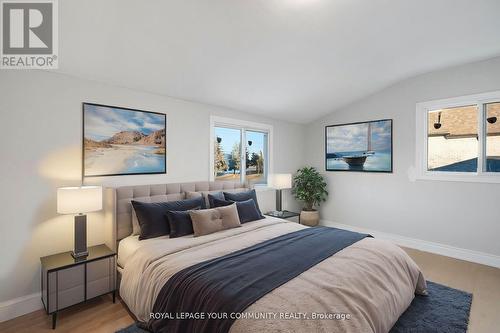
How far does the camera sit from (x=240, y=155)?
4.36 metres

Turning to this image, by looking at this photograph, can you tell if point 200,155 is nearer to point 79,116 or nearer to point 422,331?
point 79,116

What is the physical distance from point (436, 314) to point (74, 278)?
328 cm

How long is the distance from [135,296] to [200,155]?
81.6 inches

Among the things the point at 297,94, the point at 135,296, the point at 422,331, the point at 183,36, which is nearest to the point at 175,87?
the point at 183,36

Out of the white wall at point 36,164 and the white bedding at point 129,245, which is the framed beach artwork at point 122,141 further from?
the white bedding at point 129,245

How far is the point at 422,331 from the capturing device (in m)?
1.97

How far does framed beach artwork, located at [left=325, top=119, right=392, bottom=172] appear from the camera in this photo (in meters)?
4.29

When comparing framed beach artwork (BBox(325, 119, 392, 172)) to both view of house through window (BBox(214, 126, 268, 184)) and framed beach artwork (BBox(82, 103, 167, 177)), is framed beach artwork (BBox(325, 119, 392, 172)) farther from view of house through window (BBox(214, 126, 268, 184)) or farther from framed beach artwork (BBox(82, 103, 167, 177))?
framed beach artwork (BBox(82, 103, 167, 177))

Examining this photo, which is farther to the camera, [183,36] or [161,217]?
[161,217]

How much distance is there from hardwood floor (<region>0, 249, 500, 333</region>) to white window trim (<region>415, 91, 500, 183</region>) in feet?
4.22

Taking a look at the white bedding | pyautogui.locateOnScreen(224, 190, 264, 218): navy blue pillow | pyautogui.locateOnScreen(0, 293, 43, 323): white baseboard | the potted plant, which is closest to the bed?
the white bedding

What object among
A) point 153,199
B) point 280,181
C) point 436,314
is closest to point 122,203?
point 153,199

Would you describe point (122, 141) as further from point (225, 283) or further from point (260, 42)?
A: point (225, 283)

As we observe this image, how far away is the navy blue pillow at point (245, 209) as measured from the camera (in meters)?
3.18
